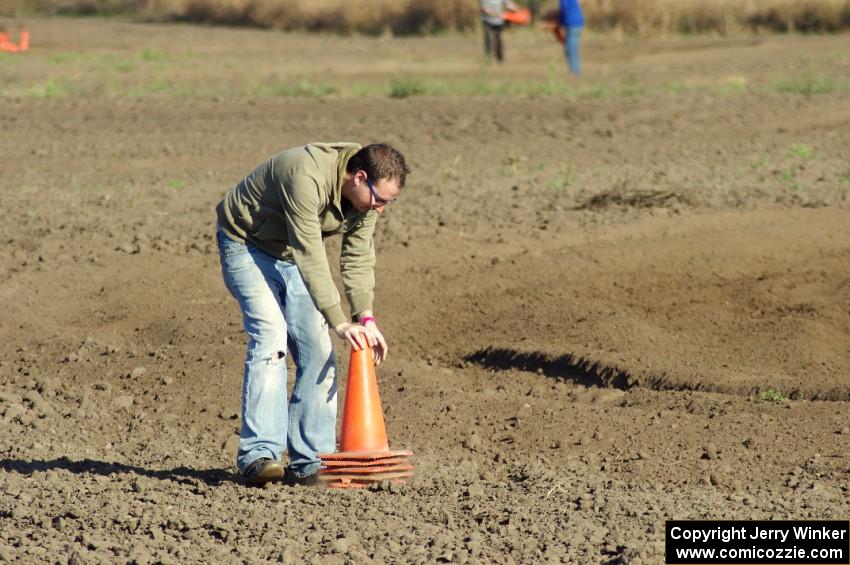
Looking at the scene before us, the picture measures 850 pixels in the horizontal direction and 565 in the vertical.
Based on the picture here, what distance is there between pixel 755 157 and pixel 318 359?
8.99 m

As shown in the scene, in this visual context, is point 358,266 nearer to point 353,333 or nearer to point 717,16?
point 353,333

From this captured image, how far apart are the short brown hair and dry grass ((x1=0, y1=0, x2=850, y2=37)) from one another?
1025 inches

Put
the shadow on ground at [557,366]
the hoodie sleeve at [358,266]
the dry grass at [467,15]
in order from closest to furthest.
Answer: the hoodie sleeve at [358,266] < the shadow on ground at [557,366] < the dry grass at [467,15]

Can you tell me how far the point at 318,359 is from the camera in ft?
20.2

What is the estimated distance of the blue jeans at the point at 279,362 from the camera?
19.6 ft

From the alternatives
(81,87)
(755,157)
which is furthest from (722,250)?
(81,87)

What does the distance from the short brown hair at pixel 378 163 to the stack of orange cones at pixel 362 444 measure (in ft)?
3.26

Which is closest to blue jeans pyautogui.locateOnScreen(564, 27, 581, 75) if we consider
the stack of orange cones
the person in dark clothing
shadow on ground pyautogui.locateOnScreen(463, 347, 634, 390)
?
the person in dark clothing

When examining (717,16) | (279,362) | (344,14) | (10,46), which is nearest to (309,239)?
(279,362)

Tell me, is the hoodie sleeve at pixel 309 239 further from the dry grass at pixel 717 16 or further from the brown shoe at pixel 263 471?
the dry grass at pixel 717 16

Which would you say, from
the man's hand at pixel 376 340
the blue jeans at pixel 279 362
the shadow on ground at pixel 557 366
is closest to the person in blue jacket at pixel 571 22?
the shadow on ground at pixel 557 366

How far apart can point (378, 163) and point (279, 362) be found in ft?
3.51

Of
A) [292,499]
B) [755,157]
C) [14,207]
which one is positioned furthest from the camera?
[755,157]

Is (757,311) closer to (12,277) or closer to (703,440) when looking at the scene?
(703,440)
